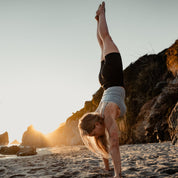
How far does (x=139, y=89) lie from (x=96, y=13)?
10367 millimetres

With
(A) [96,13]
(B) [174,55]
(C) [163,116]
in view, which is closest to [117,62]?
(A) [96,13]

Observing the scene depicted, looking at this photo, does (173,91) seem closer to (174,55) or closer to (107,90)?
(174,55)

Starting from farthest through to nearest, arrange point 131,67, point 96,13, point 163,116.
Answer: point 131,67
point 163,116
point 96,13

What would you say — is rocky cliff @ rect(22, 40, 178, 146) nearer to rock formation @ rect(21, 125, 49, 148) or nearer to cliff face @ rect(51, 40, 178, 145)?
cliff face @ rect(51, 40, 178, 145)

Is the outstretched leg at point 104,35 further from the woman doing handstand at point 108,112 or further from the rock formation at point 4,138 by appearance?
the rock formation at point 4,138

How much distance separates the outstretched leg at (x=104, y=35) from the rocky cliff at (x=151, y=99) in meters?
4.54

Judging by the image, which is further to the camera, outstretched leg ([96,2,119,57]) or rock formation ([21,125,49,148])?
rock formation ([21,125,49,148])

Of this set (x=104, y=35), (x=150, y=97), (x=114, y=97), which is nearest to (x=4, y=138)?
(x=150, y=97)

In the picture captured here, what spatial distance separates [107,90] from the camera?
2617 millimetres

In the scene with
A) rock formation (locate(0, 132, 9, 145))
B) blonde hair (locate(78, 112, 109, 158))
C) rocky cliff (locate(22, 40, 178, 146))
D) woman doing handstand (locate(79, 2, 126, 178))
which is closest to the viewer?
woman doing handstand (locate(79, 2, 126, 178))

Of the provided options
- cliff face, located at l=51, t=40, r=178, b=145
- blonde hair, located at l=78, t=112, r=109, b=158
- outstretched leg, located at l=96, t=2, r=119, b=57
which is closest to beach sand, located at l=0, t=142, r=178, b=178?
blonde hair, located at l=78, t=112, r=109, b=158

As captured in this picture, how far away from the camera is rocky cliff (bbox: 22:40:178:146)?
8262 millimetres

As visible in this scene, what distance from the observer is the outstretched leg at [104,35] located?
8.96ft

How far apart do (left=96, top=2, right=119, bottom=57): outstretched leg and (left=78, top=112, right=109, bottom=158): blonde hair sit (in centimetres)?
120
